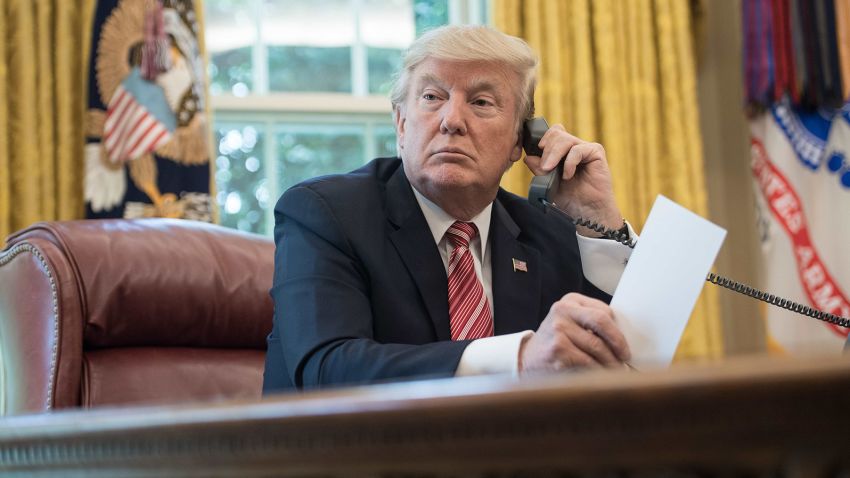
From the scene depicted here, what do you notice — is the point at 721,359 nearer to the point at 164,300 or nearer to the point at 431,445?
the point at 431,445

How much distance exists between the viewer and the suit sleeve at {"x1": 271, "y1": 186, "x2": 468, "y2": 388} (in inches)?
56.8

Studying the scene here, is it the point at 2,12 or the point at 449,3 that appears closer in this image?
the point at 2,12

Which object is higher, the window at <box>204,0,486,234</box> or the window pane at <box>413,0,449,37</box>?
the window pane at <box>413,0,449,37</box>

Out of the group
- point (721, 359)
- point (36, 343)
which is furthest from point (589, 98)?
point (721, 359)

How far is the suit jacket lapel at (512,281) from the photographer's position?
187 centimetres

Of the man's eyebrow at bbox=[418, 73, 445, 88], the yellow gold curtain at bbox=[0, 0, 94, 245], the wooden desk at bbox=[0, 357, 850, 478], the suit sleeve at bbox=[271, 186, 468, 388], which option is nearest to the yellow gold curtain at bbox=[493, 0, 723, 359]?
the yellow gold curtain at bbox=[0, 0, 94, 245]

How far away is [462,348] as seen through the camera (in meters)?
1.44

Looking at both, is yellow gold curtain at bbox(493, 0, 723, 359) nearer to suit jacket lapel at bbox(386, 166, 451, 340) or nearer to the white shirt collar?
the white shirt collar

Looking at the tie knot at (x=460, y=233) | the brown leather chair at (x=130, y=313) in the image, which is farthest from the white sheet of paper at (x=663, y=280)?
the brown leather chair at (x=130, y=313)

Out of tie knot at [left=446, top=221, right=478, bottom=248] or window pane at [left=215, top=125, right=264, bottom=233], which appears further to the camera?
window pane at [left=215, top=125, right=264, bottom=233]

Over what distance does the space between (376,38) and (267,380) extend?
2242 millimetres

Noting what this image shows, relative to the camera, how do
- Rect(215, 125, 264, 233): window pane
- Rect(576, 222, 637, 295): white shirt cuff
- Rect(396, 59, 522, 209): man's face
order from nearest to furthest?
Rect(396, 59, 522, 209): man's face < Rect(576, 222, 637, 295): white shirt cuff < Rect(215, 125, 264, 233): window pane

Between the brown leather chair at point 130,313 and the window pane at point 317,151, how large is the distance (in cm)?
138

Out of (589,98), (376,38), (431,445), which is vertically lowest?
(431,445)
